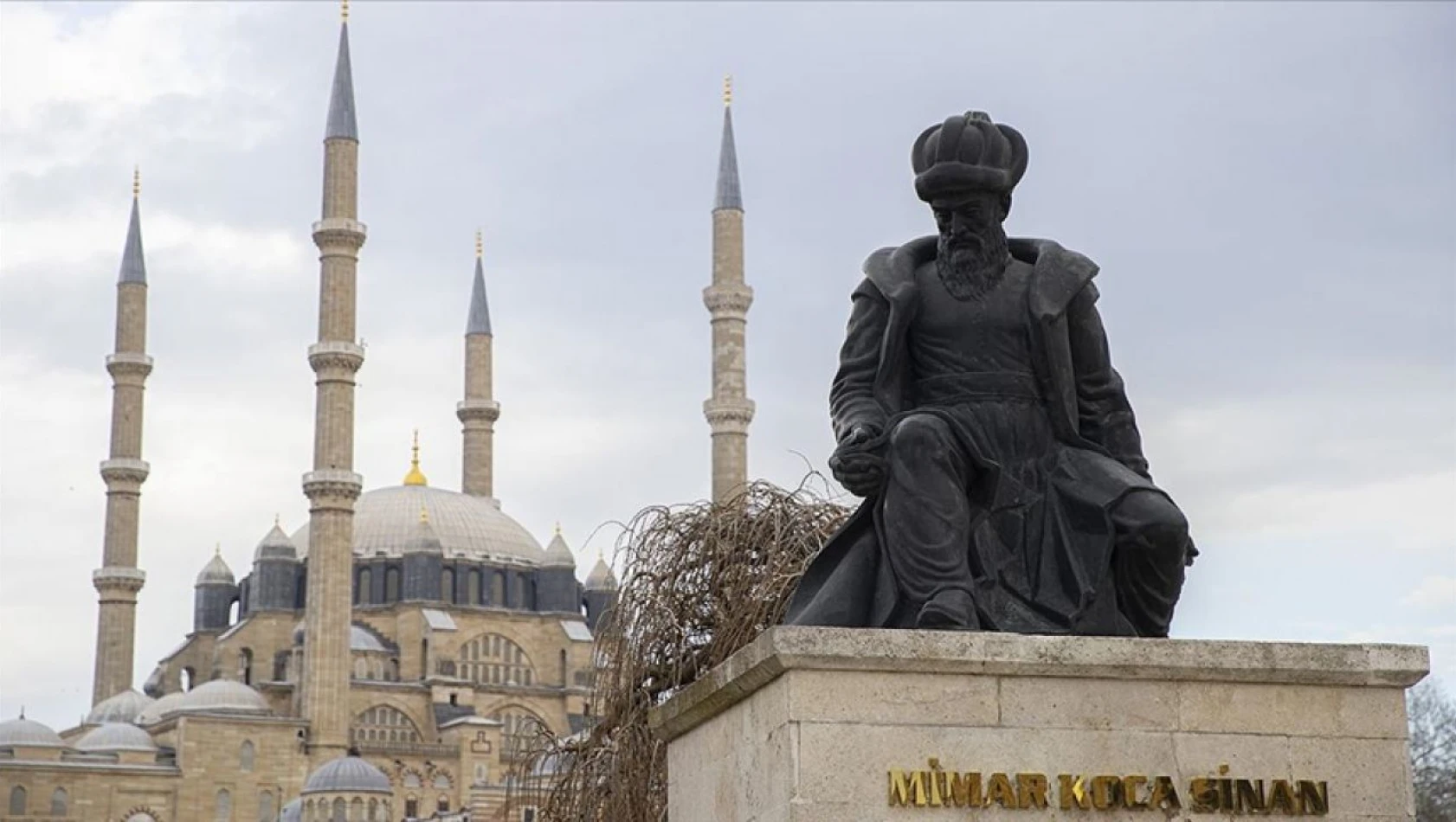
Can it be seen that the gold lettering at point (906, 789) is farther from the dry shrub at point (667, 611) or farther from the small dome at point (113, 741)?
the small dome at point (113, 741)

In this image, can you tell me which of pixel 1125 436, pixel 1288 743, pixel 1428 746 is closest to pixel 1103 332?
pixel 1125 436

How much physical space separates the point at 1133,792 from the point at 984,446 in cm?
104

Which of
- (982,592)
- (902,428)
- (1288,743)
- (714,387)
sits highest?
(714,387)

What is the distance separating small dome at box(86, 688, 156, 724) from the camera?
69.6 m

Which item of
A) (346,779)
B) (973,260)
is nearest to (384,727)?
(346,779)

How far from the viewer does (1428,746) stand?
27703 millimetres

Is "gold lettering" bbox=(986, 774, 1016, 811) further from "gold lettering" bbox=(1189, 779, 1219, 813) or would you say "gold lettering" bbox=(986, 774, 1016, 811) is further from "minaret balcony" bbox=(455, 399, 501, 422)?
"minaret balcony" bbox=(455, 399, 501, 422)

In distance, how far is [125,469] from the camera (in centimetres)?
6362

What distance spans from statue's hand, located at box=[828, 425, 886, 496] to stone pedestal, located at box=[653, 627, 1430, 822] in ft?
2.07

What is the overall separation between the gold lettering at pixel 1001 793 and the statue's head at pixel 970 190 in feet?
4.84

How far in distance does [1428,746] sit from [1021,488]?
23.0m

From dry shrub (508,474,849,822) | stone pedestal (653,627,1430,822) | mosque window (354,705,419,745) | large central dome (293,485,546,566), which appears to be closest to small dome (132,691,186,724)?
mosque window (354,705,419,745)

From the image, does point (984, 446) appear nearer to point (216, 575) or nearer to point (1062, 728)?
point (1062, 728)

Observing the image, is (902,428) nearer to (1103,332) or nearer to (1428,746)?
Answer: (1103,332)
